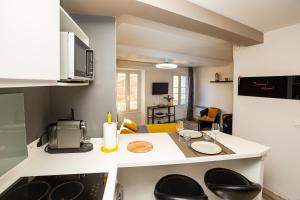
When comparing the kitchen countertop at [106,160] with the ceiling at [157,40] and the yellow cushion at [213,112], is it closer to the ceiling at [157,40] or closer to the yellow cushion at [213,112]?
the ceiling at [157,40]

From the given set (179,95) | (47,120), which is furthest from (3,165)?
(179,95)

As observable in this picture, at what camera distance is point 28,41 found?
0.59 m

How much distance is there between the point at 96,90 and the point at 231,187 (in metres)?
1.42

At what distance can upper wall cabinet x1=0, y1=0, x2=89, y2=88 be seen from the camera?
49 cm

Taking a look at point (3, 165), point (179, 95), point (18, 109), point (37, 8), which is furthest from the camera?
point (179, 95)

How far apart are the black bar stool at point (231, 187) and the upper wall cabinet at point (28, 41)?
1.26 m

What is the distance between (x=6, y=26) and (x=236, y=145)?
5.58 feet

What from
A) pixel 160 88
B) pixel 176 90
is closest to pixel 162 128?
pixel 160 88

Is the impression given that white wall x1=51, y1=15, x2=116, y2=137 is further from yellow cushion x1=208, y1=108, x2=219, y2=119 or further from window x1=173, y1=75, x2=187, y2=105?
window x1=173, y1=75, x2=187, y2=105

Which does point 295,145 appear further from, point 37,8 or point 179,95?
point 179,95

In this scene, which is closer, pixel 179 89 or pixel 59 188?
pixel 59 188

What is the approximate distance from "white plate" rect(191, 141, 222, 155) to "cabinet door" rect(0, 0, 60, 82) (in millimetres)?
1166

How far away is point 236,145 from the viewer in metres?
1.45

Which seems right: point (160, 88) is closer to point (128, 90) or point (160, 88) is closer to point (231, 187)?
point (128, 90)
